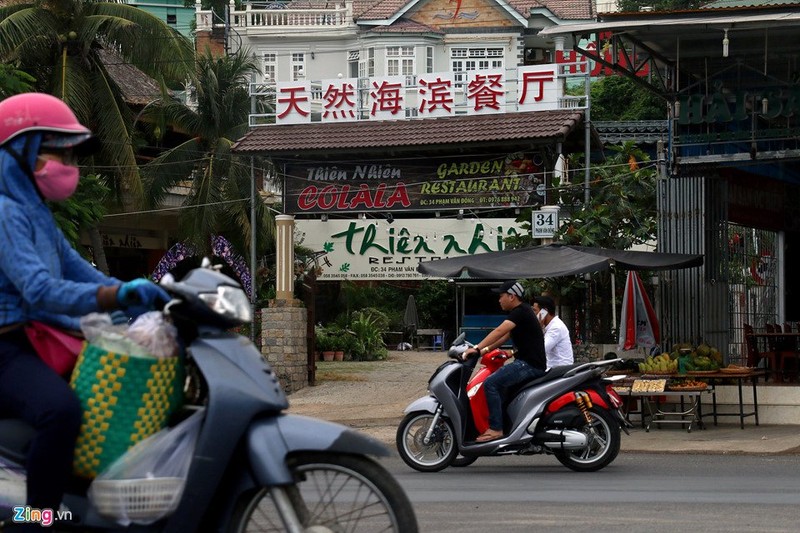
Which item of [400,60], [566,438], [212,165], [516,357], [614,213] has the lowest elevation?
[566,438]

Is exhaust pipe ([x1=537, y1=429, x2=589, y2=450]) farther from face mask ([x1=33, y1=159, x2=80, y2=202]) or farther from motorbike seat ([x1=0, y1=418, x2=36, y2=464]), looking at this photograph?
motorbike seat ([x1=0, y1=418, x2=36, y2=464])

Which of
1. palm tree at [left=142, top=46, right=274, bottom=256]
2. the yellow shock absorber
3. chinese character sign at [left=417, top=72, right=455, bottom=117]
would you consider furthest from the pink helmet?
palm tree at [left=142, top=46, right=274, bottom=256]

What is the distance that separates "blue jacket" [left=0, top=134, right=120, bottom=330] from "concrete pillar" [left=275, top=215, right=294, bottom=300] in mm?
18500

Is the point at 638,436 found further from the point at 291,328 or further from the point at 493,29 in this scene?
the point at 493,29

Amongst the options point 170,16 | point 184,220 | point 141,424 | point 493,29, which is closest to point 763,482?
point 141,424

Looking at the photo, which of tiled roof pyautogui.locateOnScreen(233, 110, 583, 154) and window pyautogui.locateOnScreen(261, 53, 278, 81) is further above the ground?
window pyautogui.locateOnScreen(261, 53, 278, 81)

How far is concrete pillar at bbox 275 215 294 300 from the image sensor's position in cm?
2380

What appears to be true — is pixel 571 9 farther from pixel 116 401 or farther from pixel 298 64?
pixel 116 401

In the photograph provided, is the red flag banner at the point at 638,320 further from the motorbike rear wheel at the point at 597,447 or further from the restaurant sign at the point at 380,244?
the restaurant sign at the point at 380,244

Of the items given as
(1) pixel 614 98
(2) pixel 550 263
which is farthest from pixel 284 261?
(1) pixel 614 98

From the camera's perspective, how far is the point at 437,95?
26.5 m

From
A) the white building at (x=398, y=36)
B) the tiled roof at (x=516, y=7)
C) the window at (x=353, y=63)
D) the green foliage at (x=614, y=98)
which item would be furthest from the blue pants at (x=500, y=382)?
the window at (x=353, y=63)

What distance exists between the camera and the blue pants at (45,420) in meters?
4.69

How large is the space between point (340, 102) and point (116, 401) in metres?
22.2
